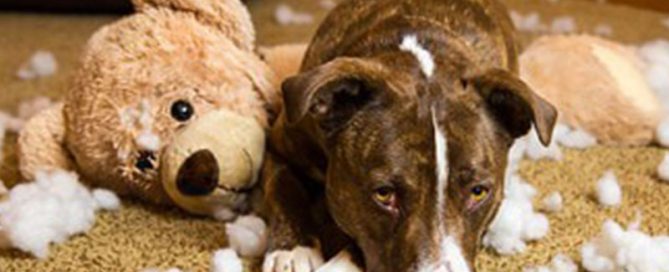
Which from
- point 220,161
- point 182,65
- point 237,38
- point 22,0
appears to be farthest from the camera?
point 22,0

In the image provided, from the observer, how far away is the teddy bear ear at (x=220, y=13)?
2342 mm

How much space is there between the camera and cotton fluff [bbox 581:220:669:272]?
195cm

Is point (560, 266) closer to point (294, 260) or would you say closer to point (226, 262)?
point (294, 260)

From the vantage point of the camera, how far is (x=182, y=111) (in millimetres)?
2145

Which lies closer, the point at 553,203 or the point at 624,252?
the point at 624,252

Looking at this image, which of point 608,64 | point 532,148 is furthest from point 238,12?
A: point 608,64

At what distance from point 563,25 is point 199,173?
6.82ft

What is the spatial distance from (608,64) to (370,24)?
2.85 ft

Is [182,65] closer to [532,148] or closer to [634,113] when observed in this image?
[532,148]

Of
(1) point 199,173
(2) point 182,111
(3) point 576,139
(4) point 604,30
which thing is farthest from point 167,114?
(4) point 604,30

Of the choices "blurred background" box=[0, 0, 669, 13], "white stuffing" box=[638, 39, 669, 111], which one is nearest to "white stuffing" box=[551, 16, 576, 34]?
"white stuffing" box=[638, 39, 669, 111]

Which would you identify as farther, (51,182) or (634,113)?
(634,113)

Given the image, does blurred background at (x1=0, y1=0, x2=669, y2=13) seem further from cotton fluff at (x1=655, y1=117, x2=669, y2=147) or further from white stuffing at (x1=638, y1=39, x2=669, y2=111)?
cotton fluff at (x1=655, y1=117, x2=669, y2=147)

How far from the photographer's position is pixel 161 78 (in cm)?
217
